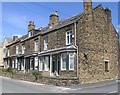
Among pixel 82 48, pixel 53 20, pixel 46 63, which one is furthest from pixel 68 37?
pixel 53 20

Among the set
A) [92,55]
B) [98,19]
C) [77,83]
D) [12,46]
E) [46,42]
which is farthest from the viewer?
[12,46]

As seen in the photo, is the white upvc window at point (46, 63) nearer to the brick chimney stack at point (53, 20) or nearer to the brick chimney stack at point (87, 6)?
the brick chimney stack at point (53, 20)

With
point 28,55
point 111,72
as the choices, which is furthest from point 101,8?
point 28,55

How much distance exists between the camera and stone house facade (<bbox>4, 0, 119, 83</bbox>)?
24.8 meters

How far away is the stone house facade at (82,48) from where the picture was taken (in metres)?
24.8

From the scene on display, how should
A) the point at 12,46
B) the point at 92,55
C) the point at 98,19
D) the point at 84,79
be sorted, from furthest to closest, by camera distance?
the point at 12,46 < the point at 98,19 < the point at 92,55 < the point at 84,79

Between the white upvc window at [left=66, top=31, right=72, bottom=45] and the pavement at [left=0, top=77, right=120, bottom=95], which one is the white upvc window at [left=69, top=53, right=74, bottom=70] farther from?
the pavement at [left=0, top=77, right=120, bottom=95]

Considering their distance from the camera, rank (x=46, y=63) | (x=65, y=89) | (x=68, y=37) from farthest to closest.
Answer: (x=46, y=63) < (x=68, y=37) < (x=65, y=89)

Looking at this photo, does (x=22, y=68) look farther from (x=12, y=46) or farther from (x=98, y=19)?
(x=98, y=19)

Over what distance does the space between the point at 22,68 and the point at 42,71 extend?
9726 mm

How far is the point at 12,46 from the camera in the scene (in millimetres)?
46188

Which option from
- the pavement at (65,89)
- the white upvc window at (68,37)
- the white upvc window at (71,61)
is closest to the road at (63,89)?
the pavement at (65,89)

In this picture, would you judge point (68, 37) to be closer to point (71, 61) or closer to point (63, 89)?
point (71, 61)

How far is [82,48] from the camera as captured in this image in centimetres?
2477
